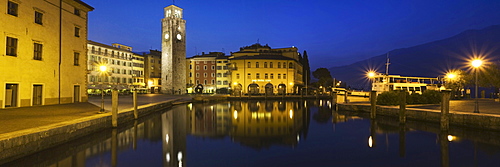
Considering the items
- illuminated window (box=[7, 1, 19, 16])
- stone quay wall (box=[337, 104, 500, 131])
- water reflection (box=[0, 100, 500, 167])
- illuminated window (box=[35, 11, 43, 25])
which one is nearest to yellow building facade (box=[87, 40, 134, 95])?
illuminated window (box=[35, 11, 43, 25])

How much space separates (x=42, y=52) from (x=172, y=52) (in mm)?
50181

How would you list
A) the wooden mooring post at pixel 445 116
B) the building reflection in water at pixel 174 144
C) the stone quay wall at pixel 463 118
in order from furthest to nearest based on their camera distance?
the wooden mooring post at pixel 445 116
the stone quay wall at pixel 463 118
the building reflection in water at pixel 174 144

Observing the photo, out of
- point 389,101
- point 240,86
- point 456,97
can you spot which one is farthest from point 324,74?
point 389,101

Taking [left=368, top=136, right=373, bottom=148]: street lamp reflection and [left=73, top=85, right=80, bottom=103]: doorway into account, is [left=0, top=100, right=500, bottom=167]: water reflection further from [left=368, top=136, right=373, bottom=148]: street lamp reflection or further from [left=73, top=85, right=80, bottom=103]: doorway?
[left=73, top=85, right=80, bottom=103]: doorway

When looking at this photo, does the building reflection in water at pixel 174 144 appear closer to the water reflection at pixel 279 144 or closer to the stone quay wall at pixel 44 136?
the water reflection at pixel 279 144

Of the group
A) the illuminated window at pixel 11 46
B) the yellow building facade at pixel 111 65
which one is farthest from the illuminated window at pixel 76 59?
the yellow building facade at pixel 111 65

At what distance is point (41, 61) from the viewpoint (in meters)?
21.6

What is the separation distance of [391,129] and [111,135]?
17057mm

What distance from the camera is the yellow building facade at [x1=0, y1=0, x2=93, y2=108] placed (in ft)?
62.1

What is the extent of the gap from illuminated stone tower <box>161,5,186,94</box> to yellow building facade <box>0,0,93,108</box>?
43710 millimetres

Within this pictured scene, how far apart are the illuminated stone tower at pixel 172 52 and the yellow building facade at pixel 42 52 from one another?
4371 centimetres

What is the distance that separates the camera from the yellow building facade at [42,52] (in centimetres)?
1892

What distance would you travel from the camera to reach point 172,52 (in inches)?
2817

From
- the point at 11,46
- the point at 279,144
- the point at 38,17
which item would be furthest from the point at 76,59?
the point at 279,144
